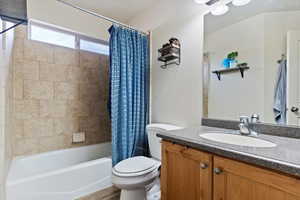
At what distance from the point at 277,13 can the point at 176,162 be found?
1318mm

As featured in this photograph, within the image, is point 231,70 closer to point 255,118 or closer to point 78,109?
point 255,118

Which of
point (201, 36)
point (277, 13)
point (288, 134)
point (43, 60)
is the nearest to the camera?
point (288, 134)

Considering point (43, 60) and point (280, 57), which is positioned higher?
point (43, 60)

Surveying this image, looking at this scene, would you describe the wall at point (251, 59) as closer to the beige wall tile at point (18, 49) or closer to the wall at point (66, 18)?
the wall at point (66, 18)

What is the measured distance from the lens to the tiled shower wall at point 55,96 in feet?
6.52

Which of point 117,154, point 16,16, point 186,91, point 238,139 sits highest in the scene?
point 16,16

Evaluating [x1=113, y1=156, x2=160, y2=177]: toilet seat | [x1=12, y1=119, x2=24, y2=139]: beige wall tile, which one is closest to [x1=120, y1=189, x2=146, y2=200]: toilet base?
[x1=113, y1=156, x2=160, y2=177]: toilet seat

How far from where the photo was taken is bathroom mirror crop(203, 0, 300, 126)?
3.93 feet

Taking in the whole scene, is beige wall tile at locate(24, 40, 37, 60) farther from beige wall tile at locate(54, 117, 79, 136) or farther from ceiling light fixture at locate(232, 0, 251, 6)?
ceiling light fixture at locate(232, 0, 251, 6)

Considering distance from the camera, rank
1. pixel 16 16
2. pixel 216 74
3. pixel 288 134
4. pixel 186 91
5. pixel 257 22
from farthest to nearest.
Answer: pixel 186 91 → pixel 216 74 → pixel 257 22 → pixel 288 134 → pixel 16 16

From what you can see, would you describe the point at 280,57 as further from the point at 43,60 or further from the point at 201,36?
the point at 43,60

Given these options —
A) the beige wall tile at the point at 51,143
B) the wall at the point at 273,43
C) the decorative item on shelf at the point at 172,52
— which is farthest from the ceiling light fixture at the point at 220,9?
the beige wall tile at the point at 51,143

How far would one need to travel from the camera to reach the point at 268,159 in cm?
70

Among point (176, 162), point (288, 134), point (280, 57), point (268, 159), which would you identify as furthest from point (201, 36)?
point (268, 159)
